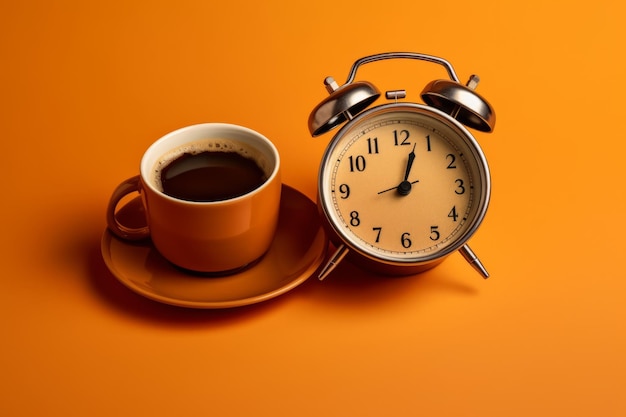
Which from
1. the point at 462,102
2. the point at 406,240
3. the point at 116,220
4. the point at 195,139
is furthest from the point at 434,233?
the point at 116,220

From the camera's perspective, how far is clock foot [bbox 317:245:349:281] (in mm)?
1991

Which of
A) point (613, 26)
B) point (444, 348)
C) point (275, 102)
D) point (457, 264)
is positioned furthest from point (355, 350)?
point (613, 26)

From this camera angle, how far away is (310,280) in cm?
212

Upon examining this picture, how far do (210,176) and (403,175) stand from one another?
416 mm

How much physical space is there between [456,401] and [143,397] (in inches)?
24.2

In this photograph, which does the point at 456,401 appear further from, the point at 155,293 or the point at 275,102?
the point at 275,102

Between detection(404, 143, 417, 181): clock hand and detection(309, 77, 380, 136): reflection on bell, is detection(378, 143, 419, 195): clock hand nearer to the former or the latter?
detection(404, 143, 417, 181): clock hand

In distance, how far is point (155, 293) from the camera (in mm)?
1943

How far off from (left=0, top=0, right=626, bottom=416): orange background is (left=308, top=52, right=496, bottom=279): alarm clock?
0.14 m

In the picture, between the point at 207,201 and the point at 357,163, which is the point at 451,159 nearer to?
the point at 357,163

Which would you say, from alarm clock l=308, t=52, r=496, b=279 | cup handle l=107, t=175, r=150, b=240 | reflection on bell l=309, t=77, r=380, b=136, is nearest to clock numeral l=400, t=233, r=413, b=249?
alarm clock l=308, t=52, r=496, b=279

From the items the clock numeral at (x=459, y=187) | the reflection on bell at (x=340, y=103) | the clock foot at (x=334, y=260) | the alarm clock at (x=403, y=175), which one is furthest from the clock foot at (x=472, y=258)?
the reflection on bell at (x=340, y=103)

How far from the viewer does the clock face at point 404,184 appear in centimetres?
199

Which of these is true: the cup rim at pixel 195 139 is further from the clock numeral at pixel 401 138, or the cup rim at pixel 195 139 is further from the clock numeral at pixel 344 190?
the clock numeral at pixel 401 138
